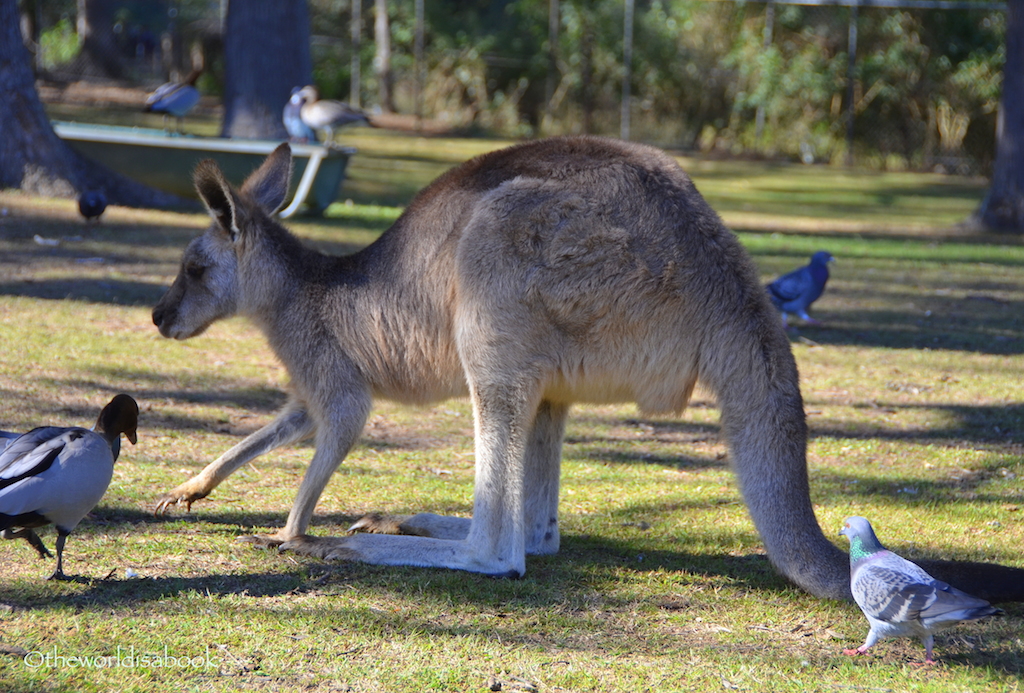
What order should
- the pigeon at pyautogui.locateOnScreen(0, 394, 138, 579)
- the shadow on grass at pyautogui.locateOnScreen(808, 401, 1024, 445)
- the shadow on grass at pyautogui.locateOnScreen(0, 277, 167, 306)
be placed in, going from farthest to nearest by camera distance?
the shadow on grass at pyautogui.locateOnScreen(0, 277, 167, 306)
the shadow on grass at pyautogui.locateOnScreen(808, 401, 1024, 445)
the pigeon at pyautogui.locateOnScreen(0, 394, 138, 579)

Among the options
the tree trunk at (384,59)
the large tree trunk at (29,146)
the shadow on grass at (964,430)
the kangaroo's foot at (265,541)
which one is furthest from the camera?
the tree trunk at (384,59)

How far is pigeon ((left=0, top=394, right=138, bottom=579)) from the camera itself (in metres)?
2.54

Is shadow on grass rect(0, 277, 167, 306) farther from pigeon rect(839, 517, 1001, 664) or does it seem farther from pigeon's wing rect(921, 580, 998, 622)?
pigeon's wing rect(921, 580, 998, 622)

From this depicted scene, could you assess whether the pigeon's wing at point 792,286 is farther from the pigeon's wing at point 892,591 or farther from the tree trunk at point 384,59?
the tree trunk at point 384,59

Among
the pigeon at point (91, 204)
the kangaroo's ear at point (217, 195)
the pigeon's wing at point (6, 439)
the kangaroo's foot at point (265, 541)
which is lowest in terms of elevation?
the kangaroo's foot at point (265, 541)

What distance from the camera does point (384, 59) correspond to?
62.3 ft

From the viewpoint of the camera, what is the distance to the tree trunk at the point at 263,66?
11.0 metres

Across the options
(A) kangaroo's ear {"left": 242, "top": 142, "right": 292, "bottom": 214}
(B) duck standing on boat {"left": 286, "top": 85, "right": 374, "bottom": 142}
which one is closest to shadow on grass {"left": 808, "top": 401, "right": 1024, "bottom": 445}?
(A) kangaroo's ear {"left": 242, "top": 142, "right": 292, "bottom": 214}

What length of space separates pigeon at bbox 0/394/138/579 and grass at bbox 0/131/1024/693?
23 centimetres

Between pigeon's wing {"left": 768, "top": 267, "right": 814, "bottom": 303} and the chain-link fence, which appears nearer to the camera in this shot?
pigeon's wing {"left": 768, "top": 267, "right": 814, "bottom": 303}

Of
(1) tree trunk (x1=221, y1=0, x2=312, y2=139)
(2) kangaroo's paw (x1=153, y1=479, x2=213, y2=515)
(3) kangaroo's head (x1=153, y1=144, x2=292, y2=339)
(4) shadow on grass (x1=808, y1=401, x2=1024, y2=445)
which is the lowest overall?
(4) shadow on grass (x1=808, y1=401, x2=1024, y2=445)

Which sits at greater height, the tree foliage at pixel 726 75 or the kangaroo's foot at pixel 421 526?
the tree foliage at pixel 726 75

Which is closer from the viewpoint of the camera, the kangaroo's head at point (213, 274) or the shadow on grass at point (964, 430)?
the kangaroo's head at point (213, 274)

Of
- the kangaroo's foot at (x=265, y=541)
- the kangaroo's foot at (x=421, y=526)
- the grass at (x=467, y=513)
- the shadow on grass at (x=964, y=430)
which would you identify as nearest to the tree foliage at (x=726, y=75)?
the grass at (x=467, y=513)
